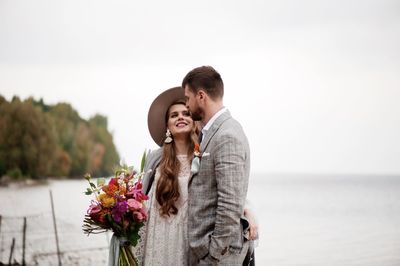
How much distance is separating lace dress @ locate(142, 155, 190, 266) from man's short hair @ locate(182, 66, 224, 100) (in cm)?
61

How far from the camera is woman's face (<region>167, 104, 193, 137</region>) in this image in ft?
9.43

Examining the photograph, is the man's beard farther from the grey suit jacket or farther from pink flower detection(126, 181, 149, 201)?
pink flower detection(126, 181, 149, 201)

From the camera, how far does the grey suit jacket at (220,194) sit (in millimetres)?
2160

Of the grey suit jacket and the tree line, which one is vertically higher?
the tree line

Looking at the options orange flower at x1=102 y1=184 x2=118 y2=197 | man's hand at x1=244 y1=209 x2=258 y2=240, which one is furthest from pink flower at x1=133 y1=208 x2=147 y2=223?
man's hand at x1=244 y1=209 x2=258 y2=240

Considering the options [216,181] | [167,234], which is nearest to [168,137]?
[167,234]

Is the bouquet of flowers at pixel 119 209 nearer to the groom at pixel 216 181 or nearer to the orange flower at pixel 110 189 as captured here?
the orange flower at pixel 110 189

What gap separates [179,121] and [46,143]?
8892mm

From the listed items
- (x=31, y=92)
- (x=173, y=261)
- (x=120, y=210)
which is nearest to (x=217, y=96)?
(x=120, y=210)

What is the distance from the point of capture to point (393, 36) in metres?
18.1

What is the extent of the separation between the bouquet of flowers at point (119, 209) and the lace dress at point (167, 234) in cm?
25

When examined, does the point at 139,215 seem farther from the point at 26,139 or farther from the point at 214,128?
the point at 26,139

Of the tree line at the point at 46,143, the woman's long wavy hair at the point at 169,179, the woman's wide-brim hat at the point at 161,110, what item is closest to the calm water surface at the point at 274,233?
the tree line at the point at 46,143

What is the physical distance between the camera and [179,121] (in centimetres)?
289
